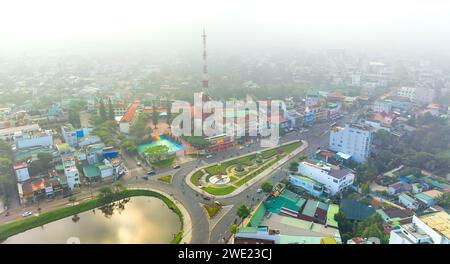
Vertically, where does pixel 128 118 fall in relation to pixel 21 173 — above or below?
above

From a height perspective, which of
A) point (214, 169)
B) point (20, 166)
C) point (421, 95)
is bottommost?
point (214, 169)

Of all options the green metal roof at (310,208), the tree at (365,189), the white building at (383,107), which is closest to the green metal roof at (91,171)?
the green metal roof at (310,208)

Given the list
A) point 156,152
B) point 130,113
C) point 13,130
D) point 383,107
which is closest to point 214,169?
point 156,152

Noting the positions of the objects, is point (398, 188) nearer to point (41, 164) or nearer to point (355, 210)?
point (355, 210)

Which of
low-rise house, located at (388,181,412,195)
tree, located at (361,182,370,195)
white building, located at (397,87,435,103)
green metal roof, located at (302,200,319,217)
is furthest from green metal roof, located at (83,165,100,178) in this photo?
white building, located at (397,87,435,103)

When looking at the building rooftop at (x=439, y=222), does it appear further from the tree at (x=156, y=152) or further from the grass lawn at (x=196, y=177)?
the tree at (x=156, y=152)

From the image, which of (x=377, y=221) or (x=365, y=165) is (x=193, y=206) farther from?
(x=365, y=165)

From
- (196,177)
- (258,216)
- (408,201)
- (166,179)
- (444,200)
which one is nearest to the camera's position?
(258,216)

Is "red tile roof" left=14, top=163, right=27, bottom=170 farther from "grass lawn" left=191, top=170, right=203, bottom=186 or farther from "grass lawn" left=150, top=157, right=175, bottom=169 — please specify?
"grass lawn" left=191, top=170, right=203, bottom=186
